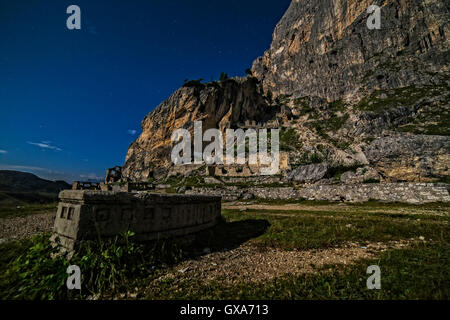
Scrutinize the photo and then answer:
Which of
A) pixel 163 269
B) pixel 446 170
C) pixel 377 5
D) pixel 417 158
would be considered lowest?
pixel 163 269

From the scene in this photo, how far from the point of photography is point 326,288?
462 centimetres

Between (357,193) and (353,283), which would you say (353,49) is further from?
(353,283)

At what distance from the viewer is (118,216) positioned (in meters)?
6.67

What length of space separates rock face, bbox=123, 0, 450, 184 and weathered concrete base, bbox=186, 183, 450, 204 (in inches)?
220

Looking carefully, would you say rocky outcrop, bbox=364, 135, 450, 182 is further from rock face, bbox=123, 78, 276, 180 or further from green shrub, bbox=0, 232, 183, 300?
rock face, bbox=123, 78, 276, 180

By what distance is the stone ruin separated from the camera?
5.97 meters

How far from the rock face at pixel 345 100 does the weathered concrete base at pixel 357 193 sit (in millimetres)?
5592

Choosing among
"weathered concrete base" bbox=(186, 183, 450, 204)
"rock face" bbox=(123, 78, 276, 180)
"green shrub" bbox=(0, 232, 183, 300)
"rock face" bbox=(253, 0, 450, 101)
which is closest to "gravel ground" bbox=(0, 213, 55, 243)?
"green shrub" bbox=(0, 232, 183, 300)

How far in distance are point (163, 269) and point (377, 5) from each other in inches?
4237

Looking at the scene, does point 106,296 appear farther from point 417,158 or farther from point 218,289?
point 417,158

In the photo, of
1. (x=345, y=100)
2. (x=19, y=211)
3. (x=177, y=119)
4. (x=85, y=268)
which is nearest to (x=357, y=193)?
(x=85, y=268)

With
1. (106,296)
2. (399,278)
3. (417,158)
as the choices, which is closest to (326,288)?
(399,278)

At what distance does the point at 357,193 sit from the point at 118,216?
90.3 feet
